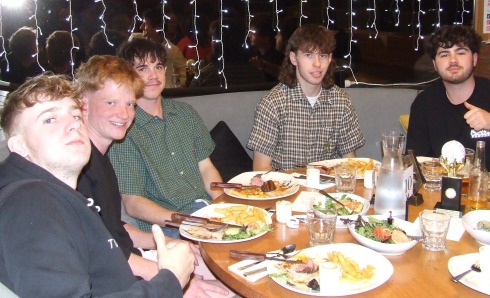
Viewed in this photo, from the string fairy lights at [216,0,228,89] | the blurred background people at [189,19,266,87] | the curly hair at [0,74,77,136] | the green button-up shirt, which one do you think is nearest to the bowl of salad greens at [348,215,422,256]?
the curly hair at [0,74,77,136]

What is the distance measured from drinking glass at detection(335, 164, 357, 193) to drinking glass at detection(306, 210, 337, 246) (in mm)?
503

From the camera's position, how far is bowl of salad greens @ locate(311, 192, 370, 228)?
189 centimetres

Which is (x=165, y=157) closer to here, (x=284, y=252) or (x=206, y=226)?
(x=206, y=226)

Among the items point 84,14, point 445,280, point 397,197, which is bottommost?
point 445,280

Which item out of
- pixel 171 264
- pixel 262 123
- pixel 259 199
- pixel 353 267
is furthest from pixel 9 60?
pixel 353 267

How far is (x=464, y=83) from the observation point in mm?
2883

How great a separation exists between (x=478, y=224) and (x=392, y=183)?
0.31m

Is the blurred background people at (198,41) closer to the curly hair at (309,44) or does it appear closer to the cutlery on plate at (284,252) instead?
the curly hair at (309,44)

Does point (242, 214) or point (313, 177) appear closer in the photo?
point (242, 214)

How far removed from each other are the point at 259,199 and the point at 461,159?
34.3 inches

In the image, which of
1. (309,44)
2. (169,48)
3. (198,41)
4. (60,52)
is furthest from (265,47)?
(60,52)

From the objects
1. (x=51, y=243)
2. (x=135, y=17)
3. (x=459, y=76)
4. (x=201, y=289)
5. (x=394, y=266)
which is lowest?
(x=201, y=289)

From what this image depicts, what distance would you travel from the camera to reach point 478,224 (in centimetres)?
179

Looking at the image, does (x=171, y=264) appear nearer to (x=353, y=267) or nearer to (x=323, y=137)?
(x=353, y=267)
